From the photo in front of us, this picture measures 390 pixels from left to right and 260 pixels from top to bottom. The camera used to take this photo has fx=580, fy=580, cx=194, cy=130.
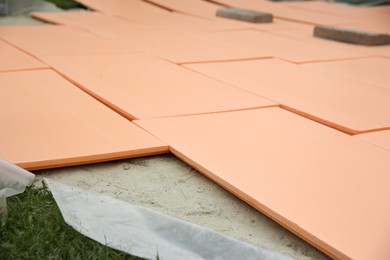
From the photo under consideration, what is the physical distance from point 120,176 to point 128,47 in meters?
2.40

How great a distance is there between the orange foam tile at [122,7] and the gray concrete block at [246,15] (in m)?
0.77

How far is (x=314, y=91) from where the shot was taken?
10.8ft

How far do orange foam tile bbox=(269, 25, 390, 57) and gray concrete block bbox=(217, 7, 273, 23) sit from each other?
51 centimetres

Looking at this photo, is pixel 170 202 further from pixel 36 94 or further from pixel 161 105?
pixel 36 94

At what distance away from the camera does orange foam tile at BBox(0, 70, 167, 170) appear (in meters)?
2.20

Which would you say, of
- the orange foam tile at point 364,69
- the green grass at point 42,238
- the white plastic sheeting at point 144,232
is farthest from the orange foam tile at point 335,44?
the green grass at point 42,238

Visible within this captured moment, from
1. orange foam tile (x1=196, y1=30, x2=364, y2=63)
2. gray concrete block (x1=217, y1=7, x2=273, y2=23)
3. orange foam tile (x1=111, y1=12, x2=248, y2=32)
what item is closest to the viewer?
orange foam tile (x1=196, y1=30, x2=364, y2=63)

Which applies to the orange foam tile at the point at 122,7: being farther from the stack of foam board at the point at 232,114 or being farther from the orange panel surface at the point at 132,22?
the stack of foam board at the point at 232,114

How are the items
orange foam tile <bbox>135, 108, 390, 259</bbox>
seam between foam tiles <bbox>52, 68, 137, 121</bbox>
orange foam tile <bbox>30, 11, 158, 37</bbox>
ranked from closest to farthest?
orange foam tile <bbox>135, 108, 390, 259</bbox>
seam between foam tiles <bbox>52, 68, 137, 121</bbox>
orange foam tile <bbox>30, 11, 158, 37</bbox>

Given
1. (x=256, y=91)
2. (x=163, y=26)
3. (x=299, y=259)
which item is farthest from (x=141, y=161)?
(x=163, y=26)

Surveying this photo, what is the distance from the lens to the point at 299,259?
1.61m

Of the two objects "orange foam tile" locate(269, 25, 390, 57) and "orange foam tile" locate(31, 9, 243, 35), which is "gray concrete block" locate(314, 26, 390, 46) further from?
"orange foam tile" locate(31, 9, 243, 35)

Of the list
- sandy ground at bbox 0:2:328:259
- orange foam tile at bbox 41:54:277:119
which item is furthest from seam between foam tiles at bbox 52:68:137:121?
sandy ground at bbox 0:2:328:259

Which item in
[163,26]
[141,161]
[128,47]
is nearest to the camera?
[141,161]
